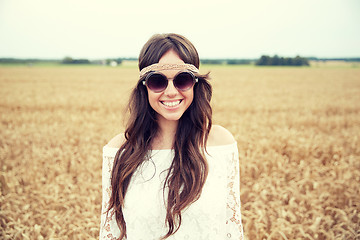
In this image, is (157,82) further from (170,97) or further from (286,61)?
(286,61)

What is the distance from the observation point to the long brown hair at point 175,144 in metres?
1.60

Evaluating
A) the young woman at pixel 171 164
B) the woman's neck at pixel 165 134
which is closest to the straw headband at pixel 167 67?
the young woman at pixel 171 164

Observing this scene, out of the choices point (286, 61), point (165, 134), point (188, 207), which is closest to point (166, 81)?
point (165, 134)

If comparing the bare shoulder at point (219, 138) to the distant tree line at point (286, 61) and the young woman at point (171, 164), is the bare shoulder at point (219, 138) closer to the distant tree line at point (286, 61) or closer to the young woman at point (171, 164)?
the young woman at point (171, 164)

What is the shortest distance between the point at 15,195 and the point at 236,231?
3.45 meters

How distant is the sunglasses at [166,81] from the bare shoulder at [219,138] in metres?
0.40

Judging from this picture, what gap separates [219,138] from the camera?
1.80 metres

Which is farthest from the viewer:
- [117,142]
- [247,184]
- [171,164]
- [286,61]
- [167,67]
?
[286,61]

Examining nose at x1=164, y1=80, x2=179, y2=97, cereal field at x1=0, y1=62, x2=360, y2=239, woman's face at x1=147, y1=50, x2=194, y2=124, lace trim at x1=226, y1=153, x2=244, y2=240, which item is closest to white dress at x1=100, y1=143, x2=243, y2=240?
lace trim at x1=226, y1=153, x2=244, y2=240

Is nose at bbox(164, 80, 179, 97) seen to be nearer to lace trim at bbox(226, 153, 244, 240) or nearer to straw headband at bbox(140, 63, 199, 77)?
straw headband at bbox(140, 63, 199, 77)

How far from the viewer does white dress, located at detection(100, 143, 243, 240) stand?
1613 millimetres

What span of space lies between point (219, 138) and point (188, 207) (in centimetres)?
49

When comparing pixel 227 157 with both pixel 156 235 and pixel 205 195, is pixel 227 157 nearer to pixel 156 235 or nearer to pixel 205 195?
pixel 205 195

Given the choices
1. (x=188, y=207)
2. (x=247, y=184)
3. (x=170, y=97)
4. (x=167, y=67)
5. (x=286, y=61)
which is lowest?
(x=247, y=184)
